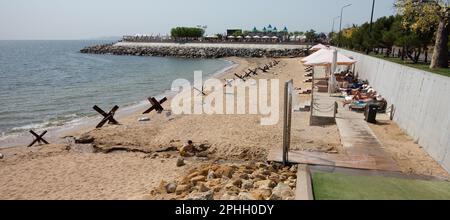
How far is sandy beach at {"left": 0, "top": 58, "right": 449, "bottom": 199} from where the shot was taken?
8.86 metres

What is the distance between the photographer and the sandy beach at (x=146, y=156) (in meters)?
8.86

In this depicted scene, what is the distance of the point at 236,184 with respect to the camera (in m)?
7.74

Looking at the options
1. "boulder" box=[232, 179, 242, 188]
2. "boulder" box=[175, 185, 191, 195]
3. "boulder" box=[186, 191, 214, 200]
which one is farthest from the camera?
"boulder" box=[232, 179, 242, 188]

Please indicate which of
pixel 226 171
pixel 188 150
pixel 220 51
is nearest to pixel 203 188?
pixel 226 171

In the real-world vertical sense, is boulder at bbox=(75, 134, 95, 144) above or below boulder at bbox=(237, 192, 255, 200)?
below

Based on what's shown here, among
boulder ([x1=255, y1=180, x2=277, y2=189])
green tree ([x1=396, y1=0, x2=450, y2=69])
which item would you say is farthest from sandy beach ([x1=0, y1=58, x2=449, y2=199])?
green tree ([x1=396, y1=0, x2=450, y2=69])

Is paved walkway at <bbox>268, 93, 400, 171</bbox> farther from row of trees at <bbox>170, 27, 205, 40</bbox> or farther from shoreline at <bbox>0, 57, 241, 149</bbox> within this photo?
row of trees at <bbox>170, 27, 205, 40</bbox>

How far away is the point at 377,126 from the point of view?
12.4m

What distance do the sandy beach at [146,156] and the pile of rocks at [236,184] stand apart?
0.58 feet

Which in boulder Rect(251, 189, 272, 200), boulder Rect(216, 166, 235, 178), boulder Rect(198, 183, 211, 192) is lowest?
boulder Rect(216, 166, 235, 178)

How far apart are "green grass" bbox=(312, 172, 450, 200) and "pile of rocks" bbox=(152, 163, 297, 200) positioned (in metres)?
0.60
